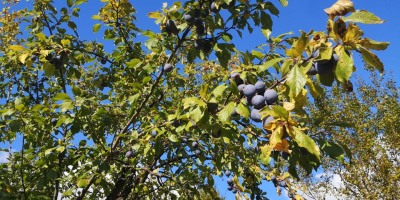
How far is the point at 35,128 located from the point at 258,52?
2.71 meters

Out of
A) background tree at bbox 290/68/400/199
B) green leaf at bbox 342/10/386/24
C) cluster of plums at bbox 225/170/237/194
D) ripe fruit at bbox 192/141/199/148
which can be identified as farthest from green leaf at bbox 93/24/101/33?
background tree at bbox 290/68/400/199

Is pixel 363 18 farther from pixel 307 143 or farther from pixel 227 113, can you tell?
pixel 227 113

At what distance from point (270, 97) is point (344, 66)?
0.42 metres

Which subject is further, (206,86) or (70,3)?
(70,3)

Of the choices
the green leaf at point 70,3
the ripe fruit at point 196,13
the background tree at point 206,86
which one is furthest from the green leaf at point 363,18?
the green leaf at point 70,3

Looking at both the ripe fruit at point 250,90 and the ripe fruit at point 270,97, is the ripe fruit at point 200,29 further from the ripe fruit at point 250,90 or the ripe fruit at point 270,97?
the ripe fruit at point 270,97

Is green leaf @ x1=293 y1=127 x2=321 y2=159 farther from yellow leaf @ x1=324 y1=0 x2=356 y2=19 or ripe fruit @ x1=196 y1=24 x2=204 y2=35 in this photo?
ripe fruit @ x1=196 y1=24 x2=204 y2=35

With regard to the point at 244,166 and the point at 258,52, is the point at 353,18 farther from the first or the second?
the point at 244,166

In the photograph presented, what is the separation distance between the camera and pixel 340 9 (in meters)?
1.14

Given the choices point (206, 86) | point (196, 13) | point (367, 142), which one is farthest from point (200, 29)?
point (367, 142)

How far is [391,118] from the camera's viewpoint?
11.9m

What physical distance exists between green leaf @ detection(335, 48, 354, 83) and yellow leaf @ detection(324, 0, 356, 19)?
0.16m

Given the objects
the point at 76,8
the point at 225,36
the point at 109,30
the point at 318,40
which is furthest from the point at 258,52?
the point at 76,8

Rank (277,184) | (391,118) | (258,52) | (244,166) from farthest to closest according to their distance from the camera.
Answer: (391,118)
(277,184)
(244,166)
(258,52)
